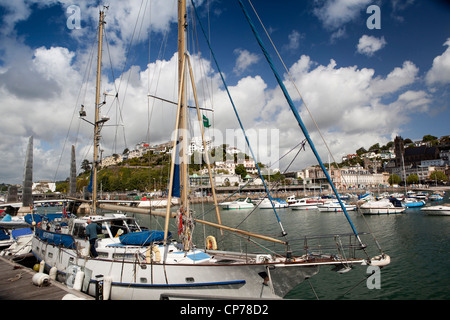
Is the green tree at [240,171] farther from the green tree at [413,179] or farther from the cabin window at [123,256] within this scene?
the cabin window at [123,256]

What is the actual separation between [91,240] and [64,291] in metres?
2.08

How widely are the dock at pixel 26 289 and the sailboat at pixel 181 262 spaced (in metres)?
0.68

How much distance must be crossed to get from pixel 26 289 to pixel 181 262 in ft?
22.9

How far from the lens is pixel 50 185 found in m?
198

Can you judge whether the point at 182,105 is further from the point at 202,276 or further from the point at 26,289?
the point at 26,289

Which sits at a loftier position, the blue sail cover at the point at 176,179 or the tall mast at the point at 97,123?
the tall mast at the point at 97,123

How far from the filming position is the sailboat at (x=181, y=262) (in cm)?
882

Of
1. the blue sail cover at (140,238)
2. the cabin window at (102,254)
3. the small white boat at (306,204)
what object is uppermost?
the blue sail cover at (140,238)

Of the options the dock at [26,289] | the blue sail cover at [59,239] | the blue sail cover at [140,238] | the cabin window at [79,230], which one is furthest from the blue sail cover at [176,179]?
the blue sail cover at [59,239]

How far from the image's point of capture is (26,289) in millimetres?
10727

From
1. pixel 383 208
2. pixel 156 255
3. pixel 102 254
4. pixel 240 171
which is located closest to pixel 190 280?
pixel 156 255
